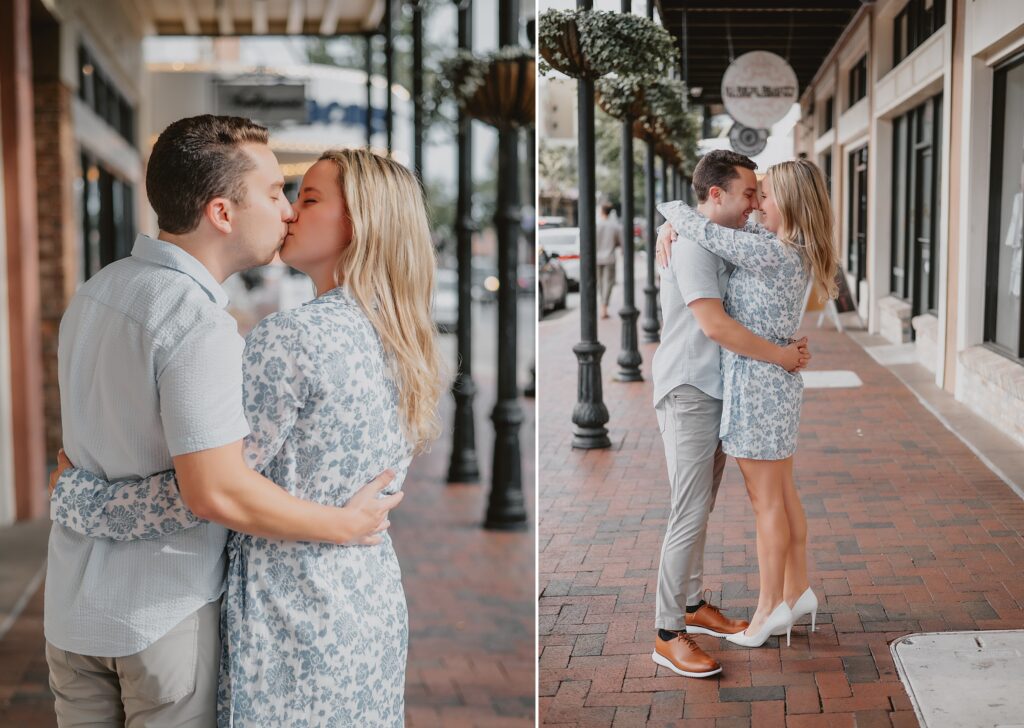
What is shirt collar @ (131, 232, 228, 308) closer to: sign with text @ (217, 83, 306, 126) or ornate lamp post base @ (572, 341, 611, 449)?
ornate lamp post base @ (572, 341, 611, 449)

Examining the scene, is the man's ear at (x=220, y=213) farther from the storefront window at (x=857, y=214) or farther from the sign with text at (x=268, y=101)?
the sign with text at (x=268, y=101)

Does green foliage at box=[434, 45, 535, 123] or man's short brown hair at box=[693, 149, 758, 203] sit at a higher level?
green foliage at box=[434, 45, 535, 123]

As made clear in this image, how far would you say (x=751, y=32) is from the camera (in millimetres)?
2826

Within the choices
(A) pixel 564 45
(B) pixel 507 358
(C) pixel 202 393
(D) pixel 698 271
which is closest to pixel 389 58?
(B) pixel 507 358

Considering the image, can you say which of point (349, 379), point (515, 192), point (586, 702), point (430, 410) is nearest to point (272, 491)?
point (349, 379)

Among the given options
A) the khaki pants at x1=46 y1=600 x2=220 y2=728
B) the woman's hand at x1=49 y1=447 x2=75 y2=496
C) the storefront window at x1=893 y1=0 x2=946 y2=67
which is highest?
the storefront window at x1=893 y1=0 x2=946 y2=67

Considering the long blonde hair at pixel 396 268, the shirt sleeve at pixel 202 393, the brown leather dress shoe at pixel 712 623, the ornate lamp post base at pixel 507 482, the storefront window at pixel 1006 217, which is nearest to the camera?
the shirt sleeve at pixel 202 393

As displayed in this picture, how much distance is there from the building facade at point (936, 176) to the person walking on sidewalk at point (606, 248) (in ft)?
1.82

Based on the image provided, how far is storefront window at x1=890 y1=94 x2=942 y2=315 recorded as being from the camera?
8.46 feet

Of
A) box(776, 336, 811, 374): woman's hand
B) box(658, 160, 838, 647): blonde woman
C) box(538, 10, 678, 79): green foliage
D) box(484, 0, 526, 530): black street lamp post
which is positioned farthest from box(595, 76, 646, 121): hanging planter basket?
box(484, 0, 526, 530): black street lamp post

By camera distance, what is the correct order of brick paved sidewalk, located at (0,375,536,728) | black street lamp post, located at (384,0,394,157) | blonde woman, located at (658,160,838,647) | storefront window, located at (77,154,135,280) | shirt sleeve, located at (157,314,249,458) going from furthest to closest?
black street lamp post, located at (384,0,394,157) < storefront window, located at (77,154,135,280) < brick paved sidewalk, located at (0,375,536,728) < blonde woman, located at (658,160,838,647) < shirt sleeve, located at (157,314,249,458)

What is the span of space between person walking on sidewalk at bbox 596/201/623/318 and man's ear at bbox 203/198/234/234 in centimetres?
122

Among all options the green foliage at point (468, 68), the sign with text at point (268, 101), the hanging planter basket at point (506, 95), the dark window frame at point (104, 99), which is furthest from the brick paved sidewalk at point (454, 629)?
the sign with text at point (268, 101)

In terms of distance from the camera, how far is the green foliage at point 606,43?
9.60ft
